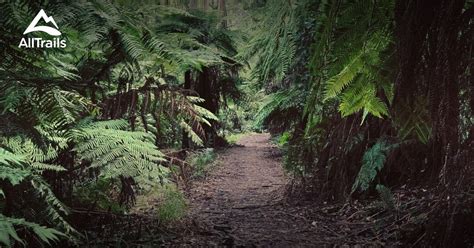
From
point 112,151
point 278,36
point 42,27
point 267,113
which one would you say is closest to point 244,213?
point 267,113

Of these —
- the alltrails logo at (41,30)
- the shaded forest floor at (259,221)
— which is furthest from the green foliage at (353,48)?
the shaded forest floor at (259,221)

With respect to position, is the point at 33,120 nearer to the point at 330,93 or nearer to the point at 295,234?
the point at 330,93

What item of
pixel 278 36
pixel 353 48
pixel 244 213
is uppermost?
pixel 278 36

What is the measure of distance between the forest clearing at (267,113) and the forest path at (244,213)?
4cm

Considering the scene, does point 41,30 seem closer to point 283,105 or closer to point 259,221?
point 259,221

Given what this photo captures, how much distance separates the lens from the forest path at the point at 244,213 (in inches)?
180

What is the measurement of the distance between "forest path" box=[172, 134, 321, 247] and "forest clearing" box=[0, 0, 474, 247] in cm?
4

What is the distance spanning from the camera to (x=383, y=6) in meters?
1.61

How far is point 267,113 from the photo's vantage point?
7840mm

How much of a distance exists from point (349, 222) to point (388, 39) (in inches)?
147

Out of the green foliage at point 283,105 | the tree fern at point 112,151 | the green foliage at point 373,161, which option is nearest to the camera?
the tree fern at point 112,151

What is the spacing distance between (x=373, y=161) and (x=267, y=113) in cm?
307

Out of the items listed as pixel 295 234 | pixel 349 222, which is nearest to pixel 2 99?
pixel 295 234

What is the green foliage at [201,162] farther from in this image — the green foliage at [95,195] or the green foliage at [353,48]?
the green foliage at [353,48]
